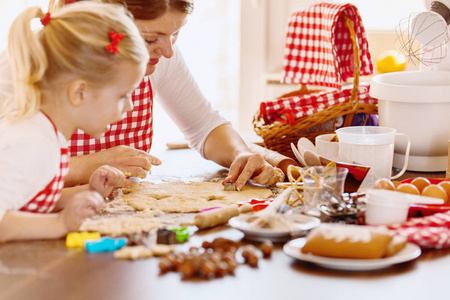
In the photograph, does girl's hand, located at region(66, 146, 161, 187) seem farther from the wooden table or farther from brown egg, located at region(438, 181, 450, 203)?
brown egg, located at region(438, 181, 450, 203)

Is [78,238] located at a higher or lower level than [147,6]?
lower

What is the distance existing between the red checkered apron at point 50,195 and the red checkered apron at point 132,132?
459 mm

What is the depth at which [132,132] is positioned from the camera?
179cm

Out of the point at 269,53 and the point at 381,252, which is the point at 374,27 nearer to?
the point at 269,53

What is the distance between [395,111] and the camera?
1.64 m

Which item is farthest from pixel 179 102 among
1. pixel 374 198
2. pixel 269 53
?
pixel 269 53

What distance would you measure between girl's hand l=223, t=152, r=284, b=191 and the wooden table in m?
0.46

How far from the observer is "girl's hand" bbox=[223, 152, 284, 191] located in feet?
4.84

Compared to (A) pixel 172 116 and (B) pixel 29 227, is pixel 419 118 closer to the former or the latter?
(A) pixel 172 116

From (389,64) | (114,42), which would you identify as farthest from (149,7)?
(389,64)

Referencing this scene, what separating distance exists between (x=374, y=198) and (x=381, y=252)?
185mm

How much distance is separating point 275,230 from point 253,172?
46cm

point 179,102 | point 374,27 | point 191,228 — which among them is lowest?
point 191,228

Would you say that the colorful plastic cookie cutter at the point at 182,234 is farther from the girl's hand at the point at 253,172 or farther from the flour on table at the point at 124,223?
the girl's hand at the point at 253,172
